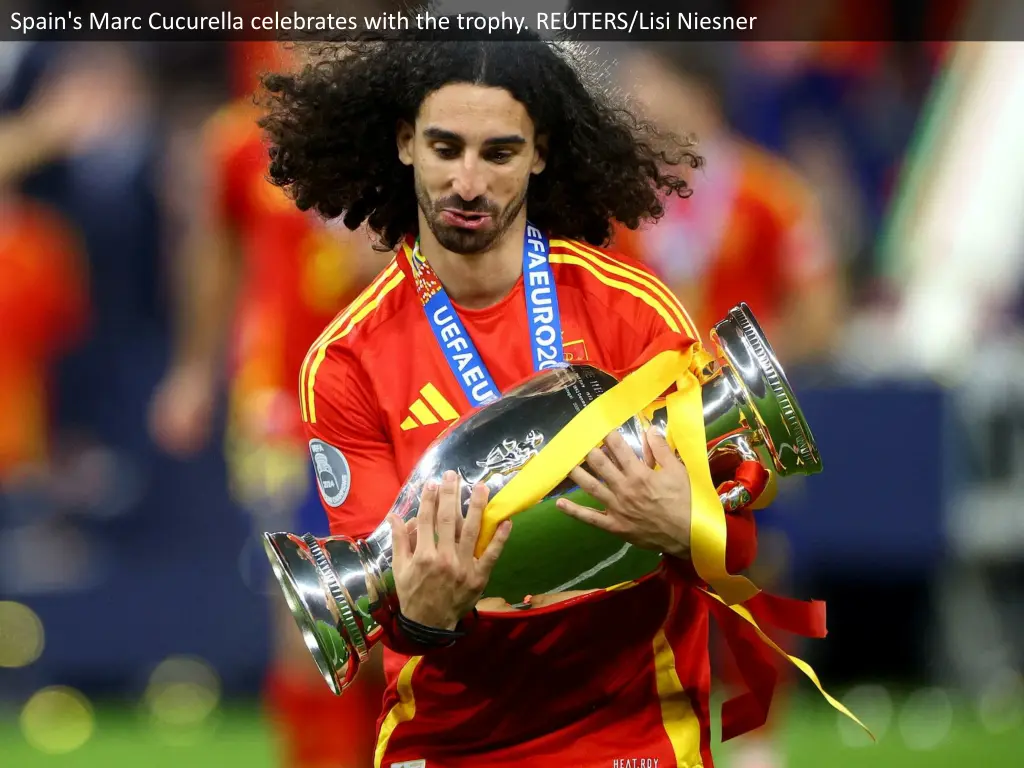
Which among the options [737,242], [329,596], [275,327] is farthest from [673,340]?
[737,242]

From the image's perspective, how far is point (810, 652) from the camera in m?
Answer: 5.98

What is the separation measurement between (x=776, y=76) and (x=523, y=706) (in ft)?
10.8

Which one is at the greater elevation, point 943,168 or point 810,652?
point 943,168

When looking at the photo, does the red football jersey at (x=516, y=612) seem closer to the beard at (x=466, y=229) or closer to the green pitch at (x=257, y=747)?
the beard at (x=466, y=229)

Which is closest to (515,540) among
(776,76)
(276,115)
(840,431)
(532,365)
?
(532,365)

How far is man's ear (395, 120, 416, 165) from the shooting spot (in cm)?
315

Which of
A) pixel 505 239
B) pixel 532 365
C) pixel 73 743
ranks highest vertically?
pixel 505 239

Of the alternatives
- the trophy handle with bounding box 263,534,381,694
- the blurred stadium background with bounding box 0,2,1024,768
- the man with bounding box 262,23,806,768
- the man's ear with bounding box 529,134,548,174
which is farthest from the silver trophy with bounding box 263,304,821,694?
the blurred stadium background with bounding box 0,2,1024,768

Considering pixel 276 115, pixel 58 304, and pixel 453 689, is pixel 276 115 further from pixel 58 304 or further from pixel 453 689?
pixel 58 304

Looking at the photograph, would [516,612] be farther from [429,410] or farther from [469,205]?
[469,205]

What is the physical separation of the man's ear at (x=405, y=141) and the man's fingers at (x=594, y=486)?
0.78 m

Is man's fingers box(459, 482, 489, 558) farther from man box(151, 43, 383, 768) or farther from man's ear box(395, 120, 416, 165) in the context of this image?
man box(151, 43, 383, 768)

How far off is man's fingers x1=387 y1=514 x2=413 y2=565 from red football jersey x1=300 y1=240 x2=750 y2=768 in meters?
0.30

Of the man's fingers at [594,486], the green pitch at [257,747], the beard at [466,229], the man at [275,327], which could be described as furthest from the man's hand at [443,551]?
the green pitch at [257,747]
